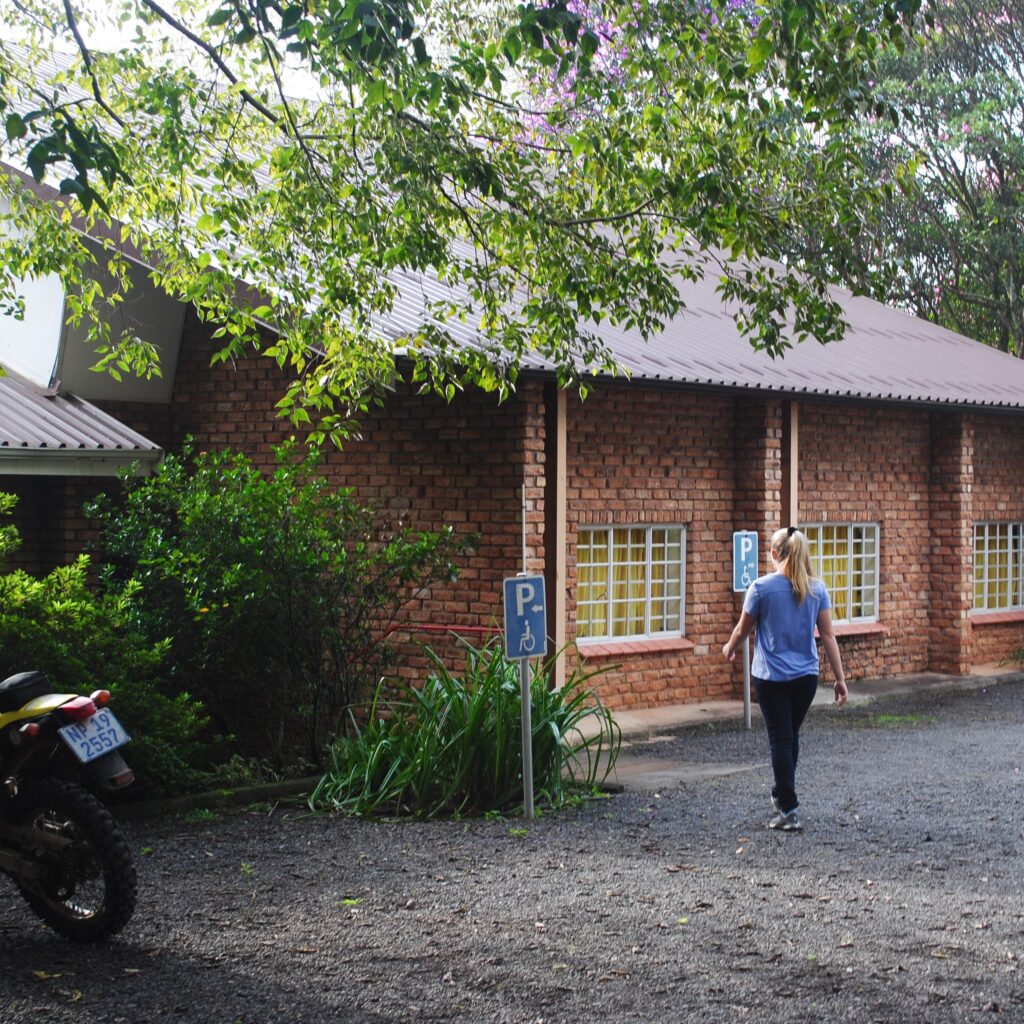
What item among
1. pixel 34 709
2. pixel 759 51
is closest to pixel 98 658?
pixel 34 709

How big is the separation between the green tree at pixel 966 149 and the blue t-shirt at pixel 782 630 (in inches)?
734

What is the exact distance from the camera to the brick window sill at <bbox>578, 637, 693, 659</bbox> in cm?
1437

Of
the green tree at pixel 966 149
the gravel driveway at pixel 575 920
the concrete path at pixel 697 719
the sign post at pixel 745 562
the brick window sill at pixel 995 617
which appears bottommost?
the gravel driveway at pixel 575 920

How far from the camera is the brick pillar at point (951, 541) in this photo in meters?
18.4

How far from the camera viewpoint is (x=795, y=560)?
30.4ft

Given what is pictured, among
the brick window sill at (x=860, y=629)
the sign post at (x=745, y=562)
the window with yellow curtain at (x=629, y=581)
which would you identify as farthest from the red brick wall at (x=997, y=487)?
the sign post at (x=745, y=562)

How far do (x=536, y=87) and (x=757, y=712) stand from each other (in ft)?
23.3

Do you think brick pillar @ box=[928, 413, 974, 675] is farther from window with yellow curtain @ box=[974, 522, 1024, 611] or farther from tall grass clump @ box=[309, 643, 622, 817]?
tall grass clump @ box=[309, 643, 622, 817]

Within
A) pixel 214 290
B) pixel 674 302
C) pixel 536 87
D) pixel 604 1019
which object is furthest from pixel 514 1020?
pixel 536 87

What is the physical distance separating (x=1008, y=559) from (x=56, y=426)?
12837 mm

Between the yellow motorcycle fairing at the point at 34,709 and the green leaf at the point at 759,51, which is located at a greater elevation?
the green leaf at the point at 759,51

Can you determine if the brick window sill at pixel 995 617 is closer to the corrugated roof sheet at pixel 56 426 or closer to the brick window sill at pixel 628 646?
the brick window sill at pixel 628 646

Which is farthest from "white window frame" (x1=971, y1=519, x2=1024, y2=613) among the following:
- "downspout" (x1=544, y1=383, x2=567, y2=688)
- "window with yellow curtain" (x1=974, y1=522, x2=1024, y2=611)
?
"downspout" (x1=544, y1=383, x2=567, y2=688)

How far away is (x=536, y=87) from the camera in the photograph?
1038 cm
